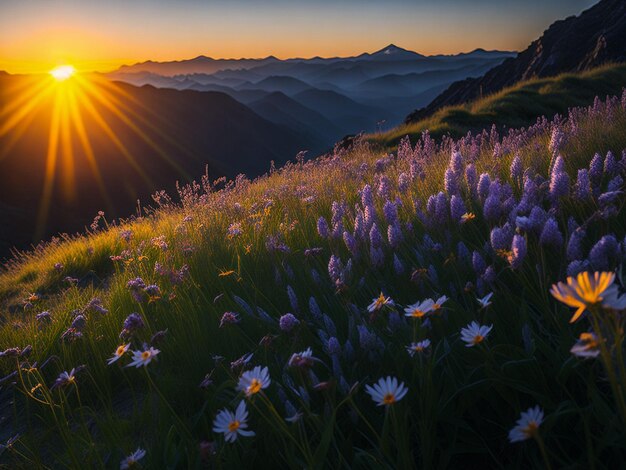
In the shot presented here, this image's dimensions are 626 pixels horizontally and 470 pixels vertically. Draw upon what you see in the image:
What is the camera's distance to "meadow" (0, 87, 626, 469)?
1.56 m

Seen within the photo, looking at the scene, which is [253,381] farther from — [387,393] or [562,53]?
[562,53]

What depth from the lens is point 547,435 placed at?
1.55m

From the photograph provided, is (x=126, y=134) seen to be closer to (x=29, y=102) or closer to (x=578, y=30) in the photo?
(x=29, y=102)

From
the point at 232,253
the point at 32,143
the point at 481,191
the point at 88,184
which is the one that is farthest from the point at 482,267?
the point at 32,143

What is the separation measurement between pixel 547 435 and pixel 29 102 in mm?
151206

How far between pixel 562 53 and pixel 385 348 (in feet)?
178

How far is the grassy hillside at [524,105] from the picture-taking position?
1814 cm

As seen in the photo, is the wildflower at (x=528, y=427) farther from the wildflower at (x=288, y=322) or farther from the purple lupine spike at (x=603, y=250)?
the wildflower at (x=288, y=322)

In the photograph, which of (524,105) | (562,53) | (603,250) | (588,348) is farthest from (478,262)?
(562,53)

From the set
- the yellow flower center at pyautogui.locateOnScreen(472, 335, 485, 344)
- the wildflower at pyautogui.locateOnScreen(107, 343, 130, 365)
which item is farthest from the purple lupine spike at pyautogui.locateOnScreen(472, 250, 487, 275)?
the wildflower at pyautogui.locateOnScreen(107, 343, 130, 365)

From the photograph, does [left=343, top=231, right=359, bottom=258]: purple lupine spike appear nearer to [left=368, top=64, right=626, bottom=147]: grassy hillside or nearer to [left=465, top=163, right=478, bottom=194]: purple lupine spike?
[left=465, top=163, right=478, bottom=194]: purple lupine spike

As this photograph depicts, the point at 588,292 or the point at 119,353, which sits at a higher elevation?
the point at 588,292

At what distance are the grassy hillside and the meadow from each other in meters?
14.5

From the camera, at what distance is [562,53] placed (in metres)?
47.2
